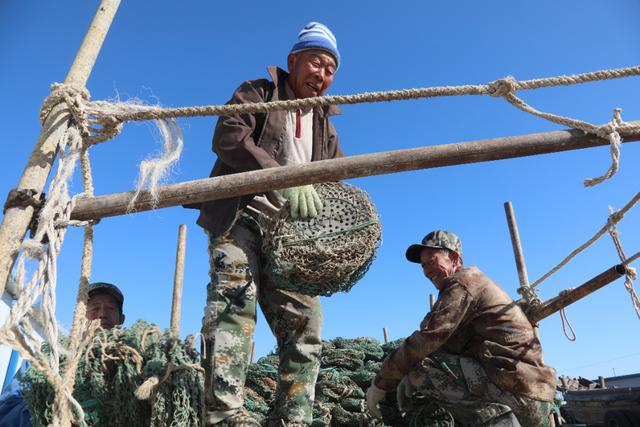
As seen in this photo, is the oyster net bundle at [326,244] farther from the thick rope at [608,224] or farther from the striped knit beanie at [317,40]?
the thick rope at [608,224]

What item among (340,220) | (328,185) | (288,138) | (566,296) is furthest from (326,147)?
(566,296)

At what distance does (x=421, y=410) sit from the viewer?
10.1 feet

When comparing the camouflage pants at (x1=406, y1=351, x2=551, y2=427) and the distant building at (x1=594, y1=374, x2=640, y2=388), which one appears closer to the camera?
the camouflage pants at (x1=406, y1=351, x2=551, y2=427)

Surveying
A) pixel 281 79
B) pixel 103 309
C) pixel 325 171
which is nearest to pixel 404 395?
pixel 325 171

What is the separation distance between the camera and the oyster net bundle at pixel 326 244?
2.23 meters

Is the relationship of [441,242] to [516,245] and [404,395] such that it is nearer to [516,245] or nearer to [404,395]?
[404,395]

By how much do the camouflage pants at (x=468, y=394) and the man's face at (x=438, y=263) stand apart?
76 cm

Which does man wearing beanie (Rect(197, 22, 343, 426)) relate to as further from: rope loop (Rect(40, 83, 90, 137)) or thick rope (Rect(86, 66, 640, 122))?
rope loop (Rect(40, 83, 90, 137))

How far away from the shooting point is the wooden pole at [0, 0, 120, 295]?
1.59m

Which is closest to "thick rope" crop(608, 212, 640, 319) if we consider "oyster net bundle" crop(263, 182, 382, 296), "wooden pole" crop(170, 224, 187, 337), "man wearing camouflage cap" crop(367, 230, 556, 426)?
"man wearing camouflage cap" crop(367, 230, 556, 426)

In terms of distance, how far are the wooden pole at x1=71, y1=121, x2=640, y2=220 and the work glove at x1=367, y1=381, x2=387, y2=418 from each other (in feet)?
6.11

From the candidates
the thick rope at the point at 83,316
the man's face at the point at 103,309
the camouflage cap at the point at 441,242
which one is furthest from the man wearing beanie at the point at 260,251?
the man's face at the point at 103,309

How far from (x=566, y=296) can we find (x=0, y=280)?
13.9 ft

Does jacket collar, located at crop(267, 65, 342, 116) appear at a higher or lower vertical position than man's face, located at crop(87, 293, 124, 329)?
higher
